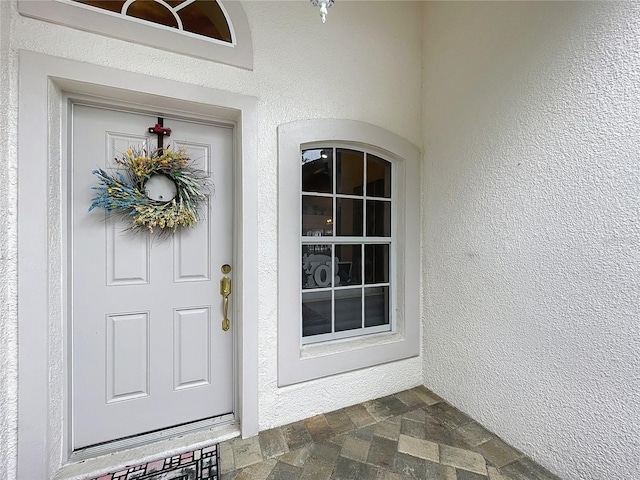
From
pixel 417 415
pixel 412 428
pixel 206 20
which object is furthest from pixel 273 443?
pixel 206 20

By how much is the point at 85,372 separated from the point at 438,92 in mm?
3196

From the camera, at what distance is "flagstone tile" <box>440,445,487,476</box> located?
1555mm

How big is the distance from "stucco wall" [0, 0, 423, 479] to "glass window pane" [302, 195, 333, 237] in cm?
30

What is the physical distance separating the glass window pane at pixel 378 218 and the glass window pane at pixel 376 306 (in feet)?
1.62

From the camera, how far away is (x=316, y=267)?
218cm

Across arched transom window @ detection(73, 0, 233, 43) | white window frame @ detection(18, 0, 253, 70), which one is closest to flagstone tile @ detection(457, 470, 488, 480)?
white window frame @ detection(18, 0, 253, 70)

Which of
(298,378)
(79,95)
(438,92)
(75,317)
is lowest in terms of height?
(298,378)

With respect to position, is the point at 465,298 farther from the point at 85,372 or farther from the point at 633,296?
the point at 85,372

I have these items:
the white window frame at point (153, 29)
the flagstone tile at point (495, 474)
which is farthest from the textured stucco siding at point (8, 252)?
the flagstone tile at point (495, 474)

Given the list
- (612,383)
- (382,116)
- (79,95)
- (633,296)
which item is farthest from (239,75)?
(612,383)

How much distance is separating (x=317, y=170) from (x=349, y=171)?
0.94 ft

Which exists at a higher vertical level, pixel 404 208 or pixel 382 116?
pixel 382 116

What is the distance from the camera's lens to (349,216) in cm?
229

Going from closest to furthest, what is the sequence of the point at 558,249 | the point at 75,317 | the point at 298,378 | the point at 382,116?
the point at 558,249 < the point at 75,317 < the point at 298,378 < the point at 382,116
